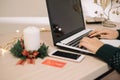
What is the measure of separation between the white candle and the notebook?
0.37 ft

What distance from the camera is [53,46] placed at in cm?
117

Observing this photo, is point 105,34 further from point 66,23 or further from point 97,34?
point 66,23

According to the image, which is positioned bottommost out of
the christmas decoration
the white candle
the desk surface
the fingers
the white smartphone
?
the desk surface

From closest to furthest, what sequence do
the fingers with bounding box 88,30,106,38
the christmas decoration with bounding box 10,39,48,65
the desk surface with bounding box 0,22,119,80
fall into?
the desk surface with bounding box 0,22,119,80, the christmas decoration with bounding box 10,39,48,65, the fingers with bounding box 88,30,106,38

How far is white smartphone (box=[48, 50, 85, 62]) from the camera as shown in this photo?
39.7 inches

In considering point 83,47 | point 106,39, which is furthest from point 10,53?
point 106,39

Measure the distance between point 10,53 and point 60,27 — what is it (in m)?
0.31

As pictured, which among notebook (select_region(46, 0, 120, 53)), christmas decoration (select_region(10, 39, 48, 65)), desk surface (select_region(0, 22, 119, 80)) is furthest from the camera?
notebook (select_region(46, 0, 120, 53))

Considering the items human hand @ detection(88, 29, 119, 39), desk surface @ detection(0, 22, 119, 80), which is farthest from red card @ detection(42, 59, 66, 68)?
human hand @ detection(88, 29, 119, 39)

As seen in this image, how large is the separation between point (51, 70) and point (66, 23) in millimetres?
412

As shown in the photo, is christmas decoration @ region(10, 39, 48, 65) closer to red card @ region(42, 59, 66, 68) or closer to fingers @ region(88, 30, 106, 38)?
red card @ region(42, 59, 66, 68)

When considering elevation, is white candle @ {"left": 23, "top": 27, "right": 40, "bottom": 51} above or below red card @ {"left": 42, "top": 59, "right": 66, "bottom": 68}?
above

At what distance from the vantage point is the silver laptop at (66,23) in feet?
3.69

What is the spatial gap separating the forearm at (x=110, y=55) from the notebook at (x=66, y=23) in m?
0.09
